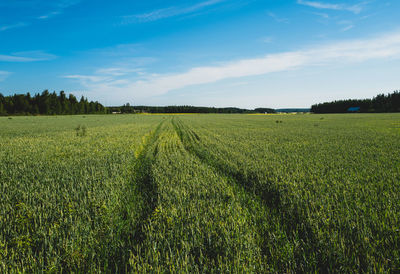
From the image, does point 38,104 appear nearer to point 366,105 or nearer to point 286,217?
point 286,217

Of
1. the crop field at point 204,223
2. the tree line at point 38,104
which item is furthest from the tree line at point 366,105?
the tree line at point 38,104

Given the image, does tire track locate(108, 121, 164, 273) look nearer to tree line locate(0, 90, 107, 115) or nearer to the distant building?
tree line locate(0, 90, 107, 115)

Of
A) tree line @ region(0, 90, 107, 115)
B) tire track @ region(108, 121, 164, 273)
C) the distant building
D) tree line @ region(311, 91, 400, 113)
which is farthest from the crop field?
the distant building

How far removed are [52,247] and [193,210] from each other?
2.36 metres

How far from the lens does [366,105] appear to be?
416 feet

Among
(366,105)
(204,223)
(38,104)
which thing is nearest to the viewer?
(204,223)

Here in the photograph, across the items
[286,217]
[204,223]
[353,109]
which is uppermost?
[353,109]

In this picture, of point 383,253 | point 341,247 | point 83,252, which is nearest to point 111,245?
point 83,252

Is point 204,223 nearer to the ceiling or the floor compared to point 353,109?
nearer to the floor

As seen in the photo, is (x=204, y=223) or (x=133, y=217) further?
(x=133, y=217)

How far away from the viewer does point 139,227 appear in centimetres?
384

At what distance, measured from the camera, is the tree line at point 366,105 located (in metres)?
111

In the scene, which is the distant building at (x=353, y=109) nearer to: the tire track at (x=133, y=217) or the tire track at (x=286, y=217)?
the tire track at (x=286, y=217)

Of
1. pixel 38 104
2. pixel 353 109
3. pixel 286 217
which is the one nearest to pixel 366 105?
pixel 353 109
